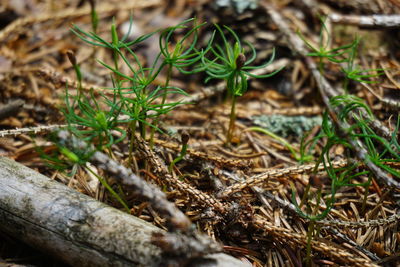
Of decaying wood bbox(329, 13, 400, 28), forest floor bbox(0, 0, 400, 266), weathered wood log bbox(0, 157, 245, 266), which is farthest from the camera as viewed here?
decaying wood bbox(329, 13, 400, 28)

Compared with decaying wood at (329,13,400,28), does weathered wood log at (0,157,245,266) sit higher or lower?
lower

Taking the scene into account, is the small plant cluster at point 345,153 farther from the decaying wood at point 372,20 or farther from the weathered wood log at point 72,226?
the decaying wood at point 372,20

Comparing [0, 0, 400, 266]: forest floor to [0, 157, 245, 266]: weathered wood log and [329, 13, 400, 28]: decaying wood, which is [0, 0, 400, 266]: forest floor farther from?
[0, 157, 245, 266]: weathered wood log

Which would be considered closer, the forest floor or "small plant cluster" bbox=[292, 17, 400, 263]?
"small plant cluster" bbox=[292, 17, 400, 263]

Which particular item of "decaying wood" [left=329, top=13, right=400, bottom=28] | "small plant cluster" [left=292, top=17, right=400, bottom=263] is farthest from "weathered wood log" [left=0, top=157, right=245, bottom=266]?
"decaying wood" [left=329, top=13, right=400, bottom=28]

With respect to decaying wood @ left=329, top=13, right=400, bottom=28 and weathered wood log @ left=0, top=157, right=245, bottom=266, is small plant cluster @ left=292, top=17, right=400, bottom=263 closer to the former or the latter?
weathered wood log @ left=0, top=157, right=245, bottom=266

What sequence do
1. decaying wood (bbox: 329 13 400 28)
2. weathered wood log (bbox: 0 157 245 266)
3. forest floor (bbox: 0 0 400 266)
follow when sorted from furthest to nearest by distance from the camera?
decaying wood (bbox: 329 13 400 28) → forest floor (bbox: 0 0 400 266) → weathered wood log (bbox: 0 157 245 266)

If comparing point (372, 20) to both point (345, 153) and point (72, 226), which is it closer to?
point (345, 153)
